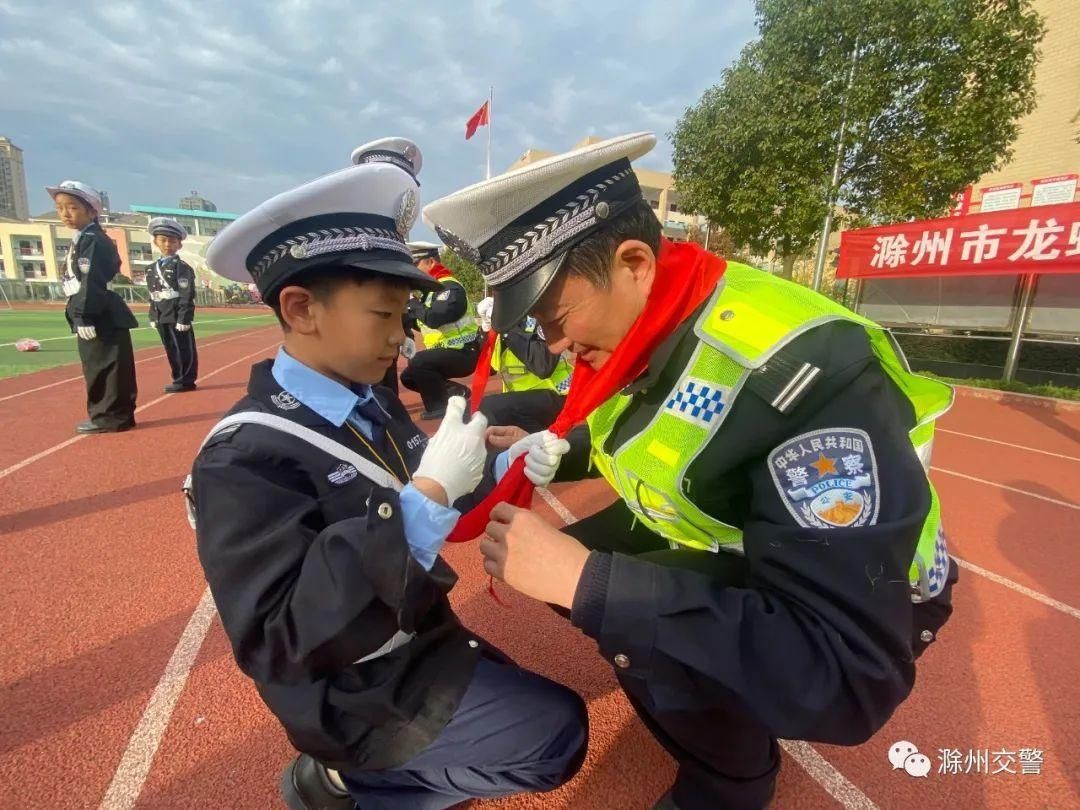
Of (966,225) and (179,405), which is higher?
(966,225)

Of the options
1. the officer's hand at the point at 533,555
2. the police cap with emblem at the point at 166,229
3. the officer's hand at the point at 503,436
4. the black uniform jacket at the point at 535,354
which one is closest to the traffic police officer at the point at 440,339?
the black uniform jacket at the point at 535,354

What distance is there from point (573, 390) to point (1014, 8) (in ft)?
36.2

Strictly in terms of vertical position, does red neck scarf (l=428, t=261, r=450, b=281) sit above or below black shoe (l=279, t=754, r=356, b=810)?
above

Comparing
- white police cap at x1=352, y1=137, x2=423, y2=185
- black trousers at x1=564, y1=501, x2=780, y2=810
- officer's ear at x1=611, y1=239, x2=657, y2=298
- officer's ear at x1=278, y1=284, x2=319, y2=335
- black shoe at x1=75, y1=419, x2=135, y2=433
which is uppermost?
white police cap at x1=352, y1=137, x2=423, y2=185

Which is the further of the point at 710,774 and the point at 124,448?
the point at 124,448

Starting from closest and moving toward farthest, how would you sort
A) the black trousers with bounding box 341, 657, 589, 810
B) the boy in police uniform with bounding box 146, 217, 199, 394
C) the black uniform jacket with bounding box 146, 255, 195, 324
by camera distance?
the black trousers with bounding box 341, 657, 589, 810, the boy in police uniform with bounding box 146, 217, 199, 394, the black uniform jacket with bounding box 146, 255, 195, 324

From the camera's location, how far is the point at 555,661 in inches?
98.3

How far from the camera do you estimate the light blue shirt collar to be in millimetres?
1424

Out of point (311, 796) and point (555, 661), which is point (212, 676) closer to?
point (311, 796)

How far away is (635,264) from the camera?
1.28 meters

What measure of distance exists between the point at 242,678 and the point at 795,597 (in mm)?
2339

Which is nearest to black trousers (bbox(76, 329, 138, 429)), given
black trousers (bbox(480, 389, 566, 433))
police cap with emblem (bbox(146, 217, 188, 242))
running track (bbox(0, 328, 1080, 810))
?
running track (bbox(0, 328, 1080, 810))

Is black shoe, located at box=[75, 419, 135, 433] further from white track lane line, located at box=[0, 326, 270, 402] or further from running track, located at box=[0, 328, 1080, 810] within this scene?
white track lane line, located at box=[0, 326, 270, 402]

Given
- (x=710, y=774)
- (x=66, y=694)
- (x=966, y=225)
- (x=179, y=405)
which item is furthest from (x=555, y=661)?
(x=966, y=225)
